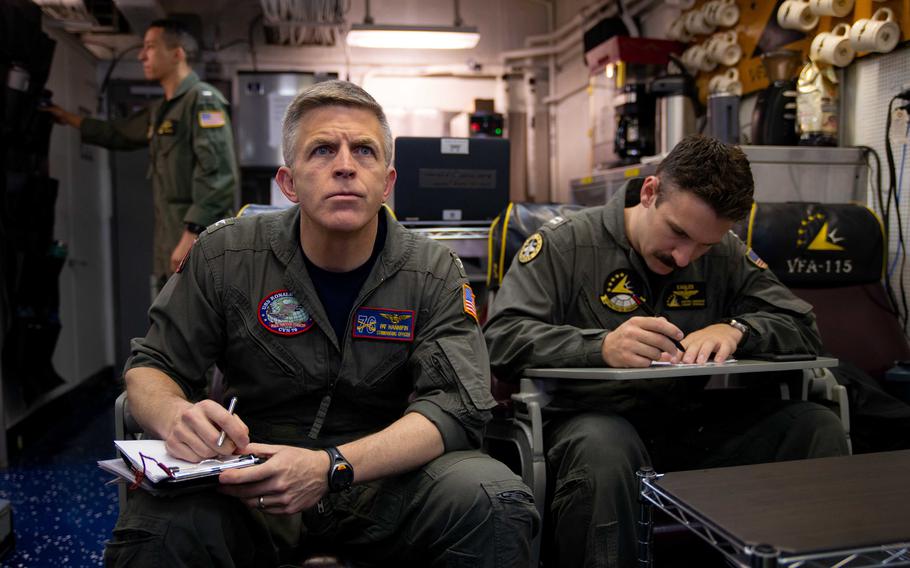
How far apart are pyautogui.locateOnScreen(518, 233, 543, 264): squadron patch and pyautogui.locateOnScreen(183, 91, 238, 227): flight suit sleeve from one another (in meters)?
2.04

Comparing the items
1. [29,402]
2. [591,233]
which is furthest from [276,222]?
[29,402]

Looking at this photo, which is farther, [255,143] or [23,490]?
[255,143]

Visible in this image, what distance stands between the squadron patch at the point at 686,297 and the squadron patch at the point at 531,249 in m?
0.39

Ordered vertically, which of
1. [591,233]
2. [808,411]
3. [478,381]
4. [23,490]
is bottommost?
[23,490]

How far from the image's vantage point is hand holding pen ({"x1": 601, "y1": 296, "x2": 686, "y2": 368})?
1.65 metres

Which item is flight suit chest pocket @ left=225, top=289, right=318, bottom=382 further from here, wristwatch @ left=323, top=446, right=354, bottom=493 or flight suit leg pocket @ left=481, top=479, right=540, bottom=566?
flight suit leg pocket @ left=481, top=479, right=540, bottom=566

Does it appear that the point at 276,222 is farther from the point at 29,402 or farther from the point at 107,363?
the point at 107,363

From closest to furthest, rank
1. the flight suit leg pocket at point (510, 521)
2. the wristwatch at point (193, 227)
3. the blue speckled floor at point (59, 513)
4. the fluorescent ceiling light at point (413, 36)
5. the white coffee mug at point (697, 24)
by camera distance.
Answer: the flight suit leg pocket at point (510, 521), the blue speckled floor at point (59, 513), the wristwatch at point (193, 227), the white coffee mug at point (697, 24), the fluorescent ceiling light at point (413, 36)

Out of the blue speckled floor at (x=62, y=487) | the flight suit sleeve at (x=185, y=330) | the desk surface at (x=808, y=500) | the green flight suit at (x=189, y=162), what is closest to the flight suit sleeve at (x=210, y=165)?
the green flight suit at (x=189, y=162)

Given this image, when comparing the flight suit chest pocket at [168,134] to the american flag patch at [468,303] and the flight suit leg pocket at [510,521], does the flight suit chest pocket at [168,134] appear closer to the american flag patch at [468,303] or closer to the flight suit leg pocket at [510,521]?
the american flag patch at [468,303]

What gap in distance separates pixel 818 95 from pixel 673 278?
145 cm

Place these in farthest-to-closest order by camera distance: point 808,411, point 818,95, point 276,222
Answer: point 818,95 → point 808,411 → point 276,222

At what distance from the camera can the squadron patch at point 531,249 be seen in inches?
79.1

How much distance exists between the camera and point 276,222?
168cm
